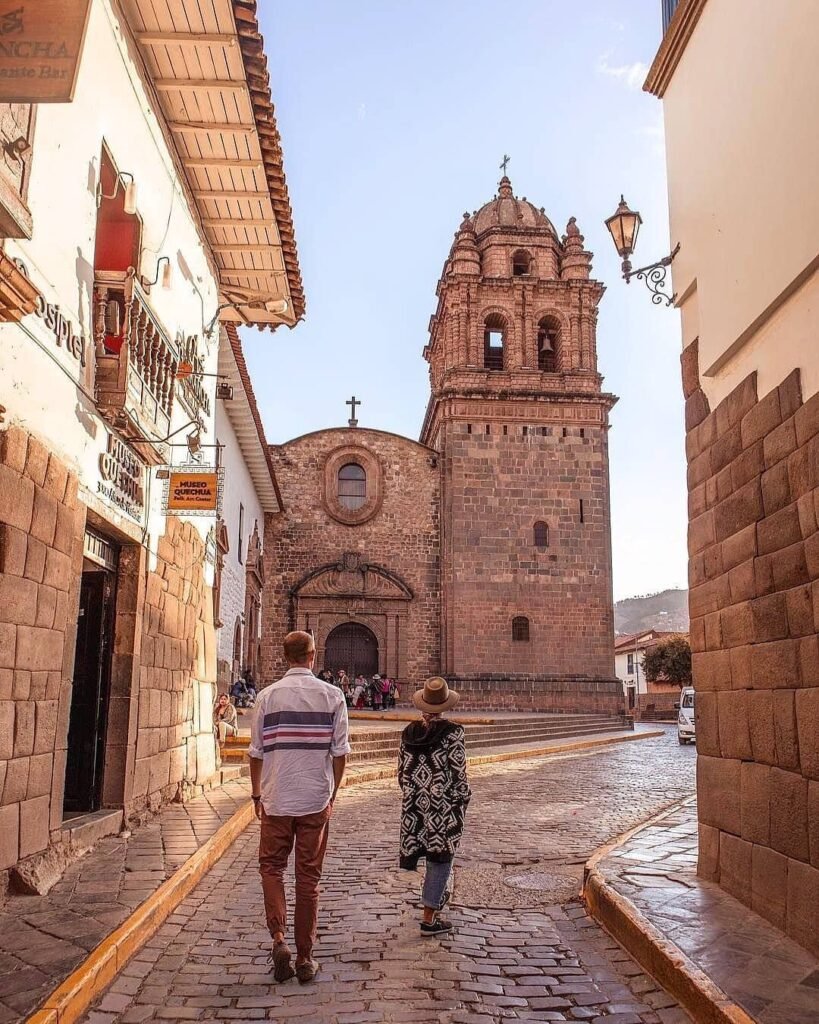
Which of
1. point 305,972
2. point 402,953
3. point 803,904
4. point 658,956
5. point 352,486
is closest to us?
point 305,972

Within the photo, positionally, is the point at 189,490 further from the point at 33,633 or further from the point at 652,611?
the point at 652,611

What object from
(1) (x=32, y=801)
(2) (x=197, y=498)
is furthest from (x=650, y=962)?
(2) (x=197, y=498)

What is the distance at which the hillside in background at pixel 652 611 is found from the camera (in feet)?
459

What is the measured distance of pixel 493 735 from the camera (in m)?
20.1

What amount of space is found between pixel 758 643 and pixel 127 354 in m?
4.78

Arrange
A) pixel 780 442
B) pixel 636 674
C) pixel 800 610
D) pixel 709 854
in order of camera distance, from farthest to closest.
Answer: pixel 636 674 → pixel 709 854 → pixel 780 442 → pixel 800 610

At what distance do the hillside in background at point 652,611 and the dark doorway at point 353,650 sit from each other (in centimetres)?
11410

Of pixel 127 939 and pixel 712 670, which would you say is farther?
pixel 712 670

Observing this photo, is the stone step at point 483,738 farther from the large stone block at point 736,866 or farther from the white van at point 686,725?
the large stone block at point 736,866

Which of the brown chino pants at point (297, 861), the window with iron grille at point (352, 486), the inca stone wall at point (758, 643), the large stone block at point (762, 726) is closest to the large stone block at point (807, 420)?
the inca stone wall at point (758, 643)

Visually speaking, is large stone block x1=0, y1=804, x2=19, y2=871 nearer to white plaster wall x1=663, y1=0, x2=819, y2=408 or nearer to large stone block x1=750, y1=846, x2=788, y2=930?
large stone block x1=750, y1=846, x2=788, y2=930

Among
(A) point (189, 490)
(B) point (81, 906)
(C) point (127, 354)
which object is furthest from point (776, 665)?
(A) point (189, 490)

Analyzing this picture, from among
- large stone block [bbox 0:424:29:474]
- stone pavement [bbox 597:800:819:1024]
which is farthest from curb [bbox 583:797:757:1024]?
large stone block [bbox 0:424:29:474]

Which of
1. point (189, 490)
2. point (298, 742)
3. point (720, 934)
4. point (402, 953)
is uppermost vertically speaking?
point (189, 490)
